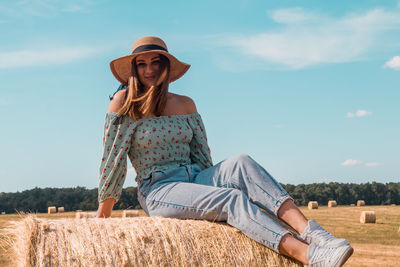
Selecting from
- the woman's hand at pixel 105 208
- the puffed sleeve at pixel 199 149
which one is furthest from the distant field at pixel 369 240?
the puffed sleeve at pixel 199 149

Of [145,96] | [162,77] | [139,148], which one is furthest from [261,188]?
[162,77]

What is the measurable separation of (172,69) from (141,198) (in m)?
1.34

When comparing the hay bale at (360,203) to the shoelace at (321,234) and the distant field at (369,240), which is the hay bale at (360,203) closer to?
the distant field at (369,240)

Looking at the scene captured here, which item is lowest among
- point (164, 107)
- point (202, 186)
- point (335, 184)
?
point (335, 184)

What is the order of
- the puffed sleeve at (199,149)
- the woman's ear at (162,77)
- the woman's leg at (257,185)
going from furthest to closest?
the puffed sleeve at (199,149), the woman's ear at (162,77), the woman's leg at (257,185)

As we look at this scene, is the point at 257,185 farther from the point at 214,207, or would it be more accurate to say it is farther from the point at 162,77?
the point at 162,77

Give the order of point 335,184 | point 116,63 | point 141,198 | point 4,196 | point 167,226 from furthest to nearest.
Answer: point 335,184, point 4,196, point 116,63, point 141,198, point 167,226

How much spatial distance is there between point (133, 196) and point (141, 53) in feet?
54.2

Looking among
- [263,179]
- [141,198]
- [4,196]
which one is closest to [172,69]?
[141,198]

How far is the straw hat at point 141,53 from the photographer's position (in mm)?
4336

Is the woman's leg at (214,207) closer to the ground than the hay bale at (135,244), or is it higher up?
higher up

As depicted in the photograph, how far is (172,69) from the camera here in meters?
4.66

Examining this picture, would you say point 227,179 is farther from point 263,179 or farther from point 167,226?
point 167,226

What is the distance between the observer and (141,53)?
4.28 meters
